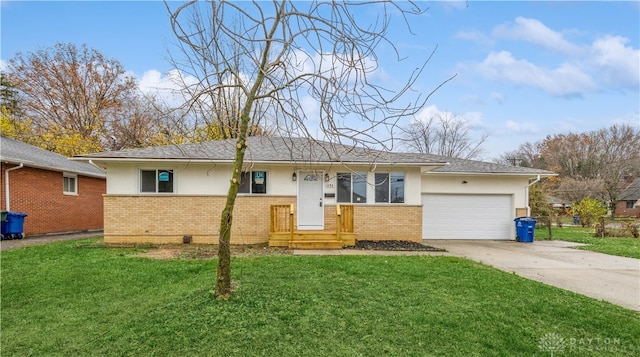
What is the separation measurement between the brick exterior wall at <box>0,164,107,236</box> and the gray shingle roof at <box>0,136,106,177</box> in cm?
36

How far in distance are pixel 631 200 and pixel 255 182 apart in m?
50.3

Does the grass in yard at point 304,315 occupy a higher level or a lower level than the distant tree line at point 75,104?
lower

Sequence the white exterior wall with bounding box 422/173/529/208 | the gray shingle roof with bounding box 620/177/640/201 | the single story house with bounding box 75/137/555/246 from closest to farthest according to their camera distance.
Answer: the single story house with bounding box 75/137/555/246, the white exterior wall with bounding box 422/173/529/208, the gray shingle roof with bounding box 620/177/640/201

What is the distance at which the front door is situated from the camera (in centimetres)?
1111

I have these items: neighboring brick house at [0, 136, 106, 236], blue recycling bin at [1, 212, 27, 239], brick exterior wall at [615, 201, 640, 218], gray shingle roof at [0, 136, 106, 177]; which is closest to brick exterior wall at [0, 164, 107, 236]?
neighboring brick house at [0, 136, 106, 236]

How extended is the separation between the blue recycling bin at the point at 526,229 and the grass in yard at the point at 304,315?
740 centimetres

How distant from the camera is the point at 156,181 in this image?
1062cm

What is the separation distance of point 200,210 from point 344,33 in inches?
331

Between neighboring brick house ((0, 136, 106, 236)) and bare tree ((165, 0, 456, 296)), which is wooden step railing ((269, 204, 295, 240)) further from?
neighboring brick house ((0, 136, 106, 236))

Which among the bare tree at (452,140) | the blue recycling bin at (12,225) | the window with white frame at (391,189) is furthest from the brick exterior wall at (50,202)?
the bare tree at (452,140)

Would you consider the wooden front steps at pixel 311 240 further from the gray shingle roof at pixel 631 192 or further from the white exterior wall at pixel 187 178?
the gray shingle roof at pixel 631 192

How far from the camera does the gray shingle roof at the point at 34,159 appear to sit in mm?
11836

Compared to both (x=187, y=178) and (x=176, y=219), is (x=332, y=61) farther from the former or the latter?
(x=176, y=219)

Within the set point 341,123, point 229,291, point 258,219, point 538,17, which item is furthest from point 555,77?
point 229,291
